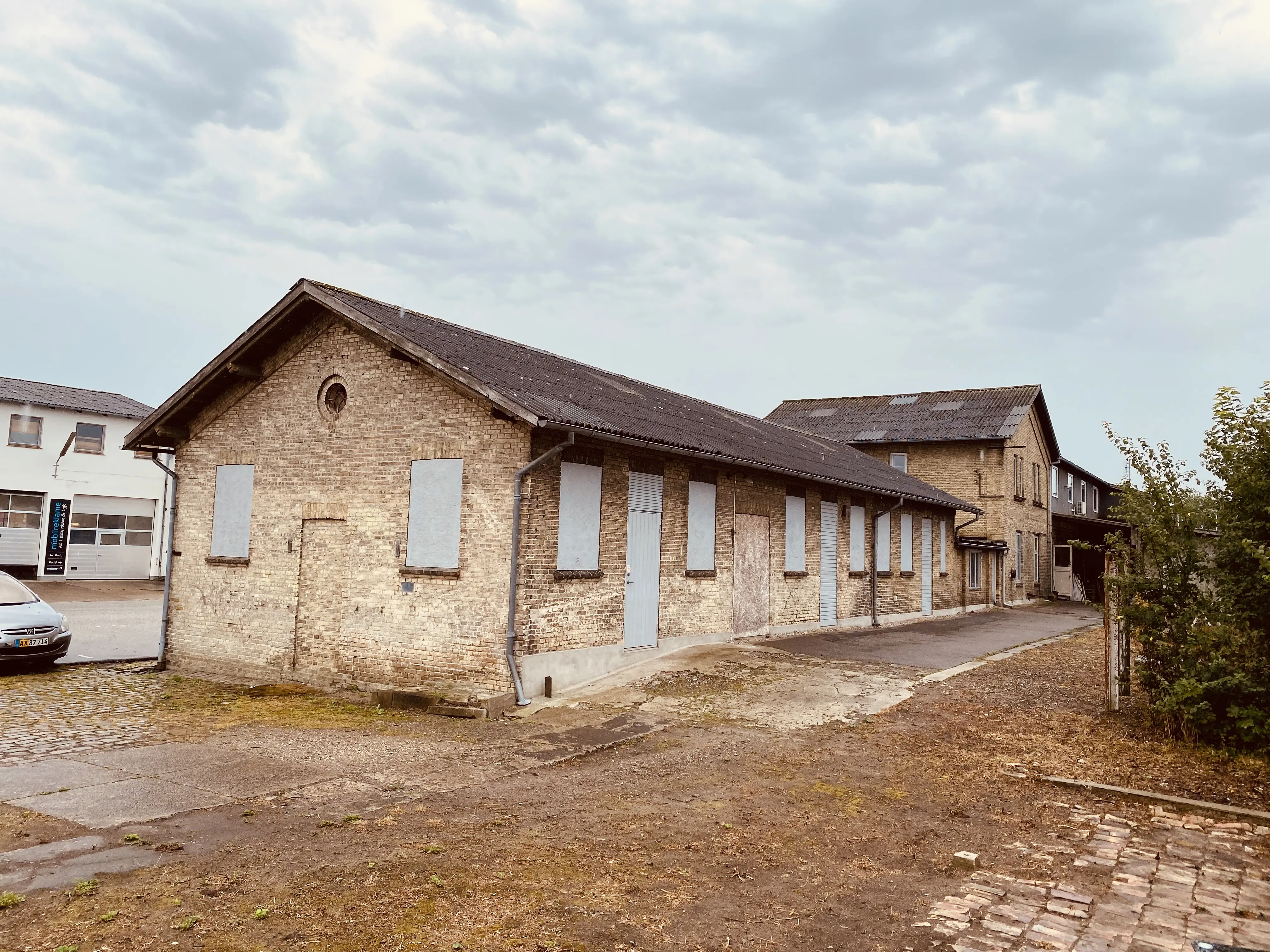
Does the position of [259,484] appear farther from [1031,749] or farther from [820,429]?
[820,429]

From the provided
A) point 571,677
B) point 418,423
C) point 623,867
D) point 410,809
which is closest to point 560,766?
point 410,809

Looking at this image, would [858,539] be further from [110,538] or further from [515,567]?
[110,538]

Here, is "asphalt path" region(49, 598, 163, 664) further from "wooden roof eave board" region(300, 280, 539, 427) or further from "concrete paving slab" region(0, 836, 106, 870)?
"concrete paving slab" region(0, 836, 106, 870)

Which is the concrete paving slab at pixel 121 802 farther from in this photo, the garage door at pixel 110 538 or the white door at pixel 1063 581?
the white door at pixel 1063 581

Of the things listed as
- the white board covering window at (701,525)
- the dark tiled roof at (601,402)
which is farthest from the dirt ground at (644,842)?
the white board covering window at (701,525)

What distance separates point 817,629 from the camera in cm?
1802

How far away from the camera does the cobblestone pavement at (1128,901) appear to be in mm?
4477

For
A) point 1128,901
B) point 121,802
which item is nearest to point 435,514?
point 121,802

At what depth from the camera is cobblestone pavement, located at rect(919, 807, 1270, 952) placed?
448 centimetres

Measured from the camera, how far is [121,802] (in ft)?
22.0

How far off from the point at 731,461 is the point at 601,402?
2321mm

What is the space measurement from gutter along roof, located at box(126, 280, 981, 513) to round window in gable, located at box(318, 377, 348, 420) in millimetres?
1084

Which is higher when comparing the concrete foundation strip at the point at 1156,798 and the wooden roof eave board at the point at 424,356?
the wooden roof eave board at the point at 424,356

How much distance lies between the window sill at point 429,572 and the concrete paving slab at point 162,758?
343cm
